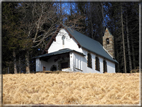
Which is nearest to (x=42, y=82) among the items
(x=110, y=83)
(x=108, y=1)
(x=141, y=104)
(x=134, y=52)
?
(x=110, y=83)

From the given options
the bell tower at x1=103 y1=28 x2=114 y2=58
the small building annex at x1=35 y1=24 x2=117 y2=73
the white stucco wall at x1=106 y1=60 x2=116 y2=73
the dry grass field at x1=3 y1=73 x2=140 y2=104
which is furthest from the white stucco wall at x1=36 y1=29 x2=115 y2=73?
the dry grass field at x1=3 y1=73 x2=140 y2=104

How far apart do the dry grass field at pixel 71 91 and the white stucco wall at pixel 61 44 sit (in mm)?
15593

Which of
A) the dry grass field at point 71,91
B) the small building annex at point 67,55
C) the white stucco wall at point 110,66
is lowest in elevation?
the dry grass field at point 71,91

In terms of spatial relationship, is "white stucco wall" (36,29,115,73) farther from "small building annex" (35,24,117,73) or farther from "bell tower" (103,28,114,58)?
"bell tower" (103,28,114,58)

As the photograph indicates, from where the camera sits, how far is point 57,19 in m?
27.8

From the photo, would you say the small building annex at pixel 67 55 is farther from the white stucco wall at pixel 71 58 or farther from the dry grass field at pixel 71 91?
the dry grass field at pixel 71 91

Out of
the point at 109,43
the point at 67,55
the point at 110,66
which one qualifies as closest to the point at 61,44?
the point at 67,55

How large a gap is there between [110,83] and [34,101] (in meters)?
4.44

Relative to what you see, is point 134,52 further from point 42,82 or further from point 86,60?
point 42,82

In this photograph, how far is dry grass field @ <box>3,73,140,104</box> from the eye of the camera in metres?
10.6

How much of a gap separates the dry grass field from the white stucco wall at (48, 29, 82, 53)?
1559 centimetres

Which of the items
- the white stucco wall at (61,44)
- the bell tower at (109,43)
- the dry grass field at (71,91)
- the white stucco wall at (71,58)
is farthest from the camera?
the bell tower at (109,43)

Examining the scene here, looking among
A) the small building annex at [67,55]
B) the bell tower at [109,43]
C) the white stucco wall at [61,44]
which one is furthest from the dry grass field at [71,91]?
the bell tower at [109,43]

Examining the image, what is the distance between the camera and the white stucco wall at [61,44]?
96.3 feet
